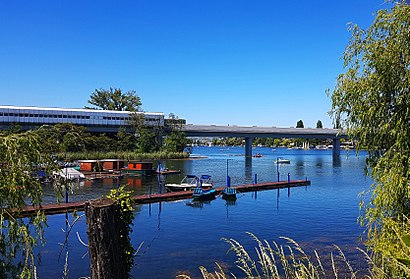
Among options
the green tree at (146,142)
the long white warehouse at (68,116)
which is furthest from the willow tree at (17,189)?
the long white warehouse at (68,116)

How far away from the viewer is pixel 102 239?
248 inches

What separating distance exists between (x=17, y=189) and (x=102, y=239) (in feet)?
7.41

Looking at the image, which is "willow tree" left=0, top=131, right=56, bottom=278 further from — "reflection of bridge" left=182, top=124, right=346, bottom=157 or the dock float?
"reflection of bridge" left=182, top=124, right=346, bottom=157

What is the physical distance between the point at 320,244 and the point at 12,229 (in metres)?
18.0

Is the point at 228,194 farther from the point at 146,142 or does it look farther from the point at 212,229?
the point at 146,142

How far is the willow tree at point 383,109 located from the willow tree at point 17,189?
8374 millimetres

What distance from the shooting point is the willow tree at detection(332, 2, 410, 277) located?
10.7 meters

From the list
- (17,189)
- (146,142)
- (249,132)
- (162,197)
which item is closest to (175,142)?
(146,142)

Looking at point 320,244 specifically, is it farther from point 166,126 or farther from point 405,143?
point 166,126

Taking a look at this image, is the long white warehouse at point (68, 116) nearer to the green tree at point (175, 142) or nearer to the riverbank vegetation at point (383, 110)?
the green tree at point (175, 142)

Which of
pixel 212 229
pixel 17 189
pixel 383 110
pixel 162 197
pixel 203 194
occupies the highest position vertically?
pixel 383 110

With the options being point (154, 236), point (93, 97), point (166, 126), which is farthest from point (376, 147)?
point (93, 97)

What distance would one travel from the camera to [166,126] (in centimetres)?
10675

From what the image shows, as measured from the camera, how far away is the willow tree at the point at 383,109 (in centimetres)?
1073
